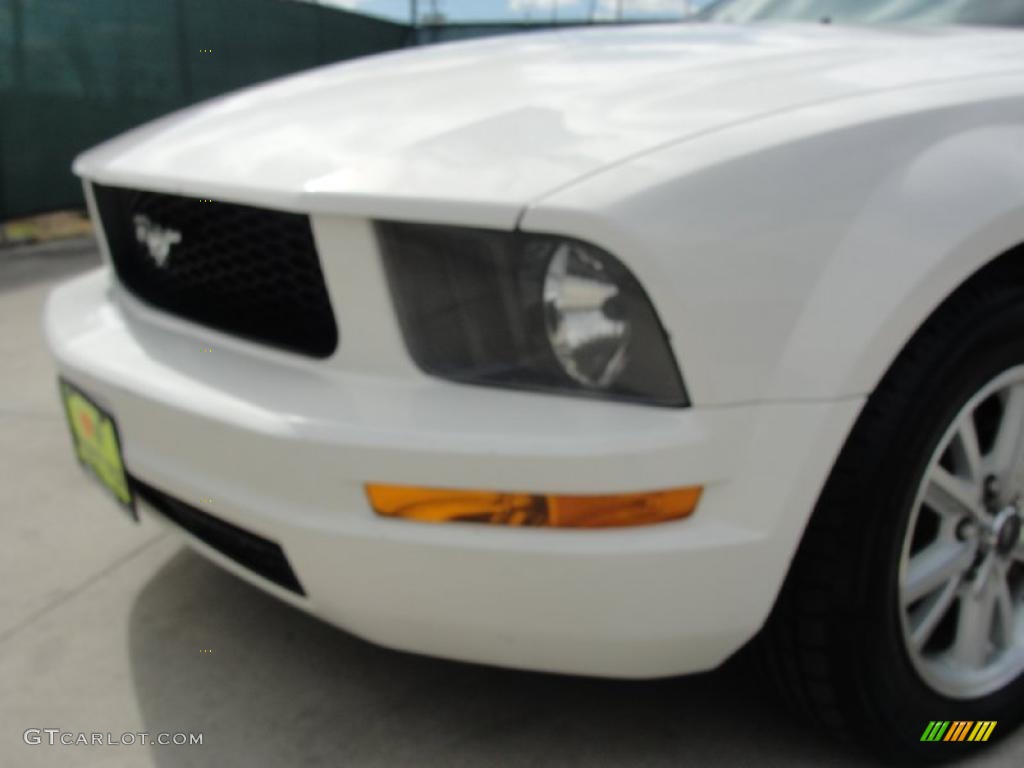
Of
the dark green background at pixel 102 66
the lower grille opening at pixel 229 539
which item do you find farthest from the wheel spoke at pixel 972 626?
the dark green background at pixel 102 66

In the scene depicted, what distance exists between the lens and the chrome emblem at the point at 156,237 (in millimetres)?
1766

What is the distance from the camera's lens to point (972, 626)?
162cm

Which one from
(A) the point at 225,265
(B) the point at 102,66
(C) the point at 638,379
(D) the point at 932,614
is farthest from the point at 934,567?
(B) the point at 102,66

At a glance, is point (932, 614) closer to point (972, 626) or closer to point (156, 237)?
point (972, 626)

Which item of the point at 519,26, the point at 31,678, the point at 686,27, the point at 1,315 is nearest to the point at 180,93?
the point at 1,315

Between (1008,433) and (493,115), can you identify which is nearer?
(493,115)

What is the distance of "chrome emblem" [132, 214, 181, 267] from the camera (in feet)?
5.79

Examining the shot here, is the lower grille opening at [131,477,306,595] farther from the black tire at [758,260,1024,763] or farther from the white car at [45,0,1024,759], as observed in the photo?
the black tire at [758,260,1024,763]

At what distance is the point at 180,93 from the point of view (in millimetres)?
8422

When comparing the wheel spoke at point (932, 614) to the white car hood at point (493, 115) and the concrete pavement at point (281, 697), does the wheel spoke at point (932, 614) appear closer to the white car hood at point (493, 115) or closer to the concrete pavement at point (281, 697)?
the concrete pavement at point (281, 697)

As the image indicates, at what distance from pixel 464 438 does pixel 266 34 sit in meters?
9.15

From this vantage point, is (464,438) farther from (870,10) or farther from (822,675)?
(870,10)

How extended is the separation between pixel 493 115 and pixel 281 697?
42.0 inches

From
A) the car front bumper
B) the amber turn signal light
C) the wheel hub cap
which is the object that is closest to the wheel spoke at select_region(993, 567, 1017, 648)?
the wheel hub cap
